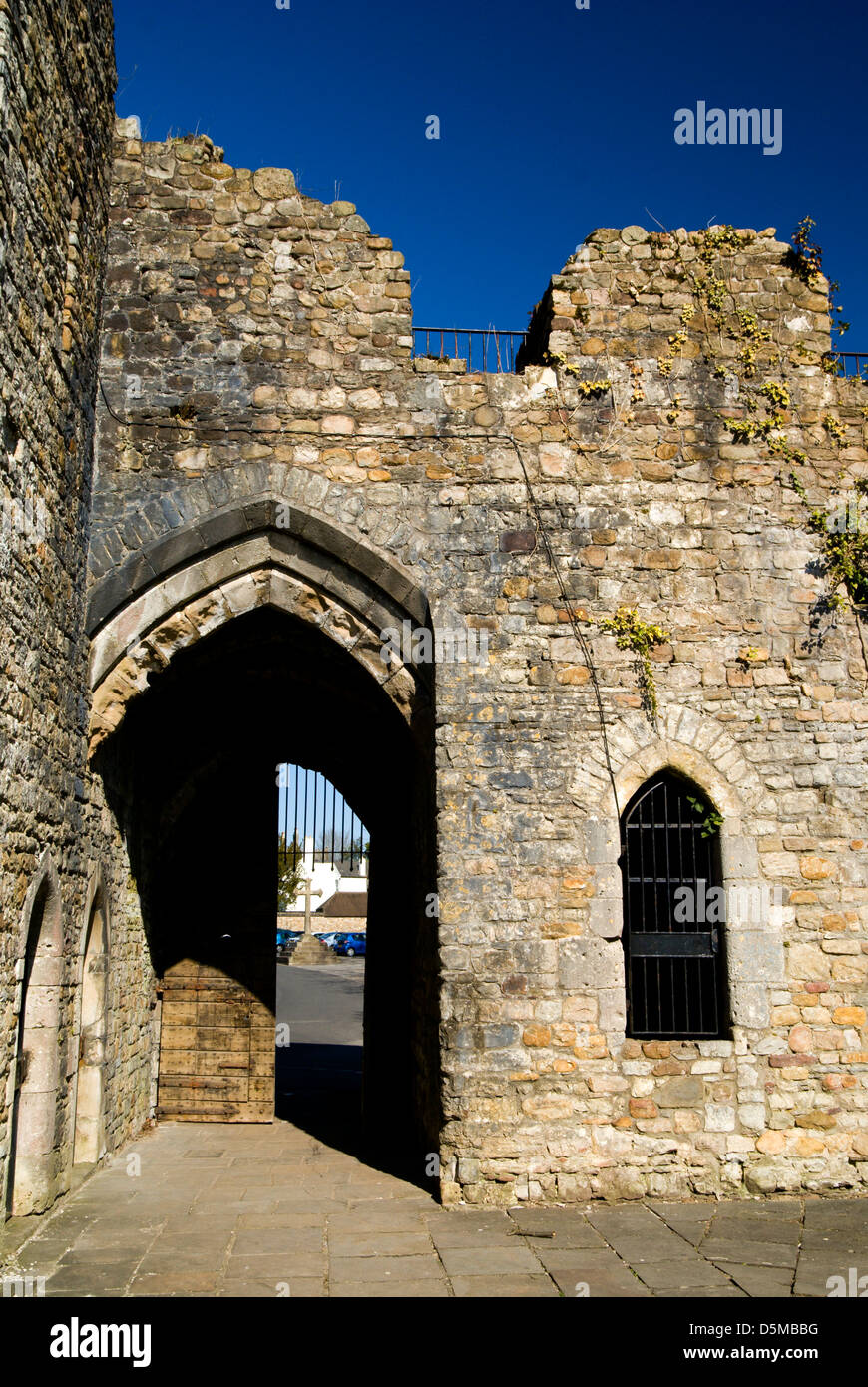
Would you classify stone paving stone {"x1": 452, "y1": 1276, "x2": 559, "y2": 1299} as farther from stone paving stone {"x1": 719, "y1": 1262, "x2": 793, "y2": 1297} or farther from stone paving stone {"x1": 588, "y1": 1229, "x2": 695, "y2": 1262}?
stone paving stone {"x1": 719, "y1": 1262, "x2": 793, "y2": 1297}

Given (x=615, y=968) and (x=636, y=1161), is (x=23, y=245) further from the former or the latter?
(x=636, y=1161)

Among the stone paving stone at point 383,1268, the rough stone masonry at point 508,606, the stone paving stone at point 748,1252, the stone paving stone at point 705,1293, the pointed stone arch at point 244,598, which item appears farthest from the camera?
the pointed stone arch at point 244,598

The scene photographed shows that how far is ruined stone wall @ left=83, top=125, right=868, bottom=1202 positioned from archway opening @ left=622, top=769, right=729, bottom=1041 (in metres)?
0.15

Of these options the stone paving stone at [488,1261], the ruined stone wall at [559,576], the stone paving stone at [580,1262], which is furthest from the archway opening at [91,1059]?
the stone paving stone at [580,1262]

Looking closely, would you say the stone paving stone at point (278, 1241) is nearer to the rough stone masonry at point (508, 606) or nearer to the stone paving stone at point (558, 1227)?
the rough stone masonry at point (508, 606)

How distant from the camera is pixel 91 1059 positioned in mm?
6613

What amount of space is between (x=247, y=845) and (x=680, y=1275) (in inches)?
219

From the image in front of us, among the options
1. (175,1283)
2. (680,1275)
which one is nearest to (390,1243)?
(175,1283)

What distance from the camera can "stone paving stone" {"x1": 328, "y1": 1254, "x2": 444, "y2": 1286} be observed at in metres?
4.57

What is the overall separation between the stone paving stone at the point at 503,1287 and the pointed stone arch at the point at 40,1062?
2.43 m

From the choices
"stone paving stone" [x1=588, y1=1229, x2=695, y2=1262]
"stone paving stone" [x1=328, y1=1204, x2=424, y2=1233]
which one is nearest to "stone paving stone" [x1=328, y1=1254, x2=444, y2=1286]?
"stone paving stone" [x1=328, y1=1204, x2=424, y2=1233]

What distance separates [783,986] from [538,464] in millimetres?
3573

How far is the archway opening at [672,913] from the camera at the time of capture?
6.25 metres
